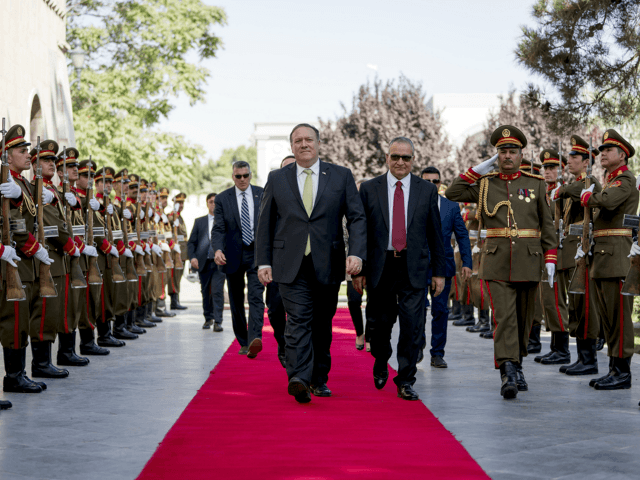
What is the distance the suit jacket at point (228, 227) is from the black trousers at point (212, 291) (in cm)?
364

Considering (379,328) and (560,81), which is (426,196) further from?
(560,81)

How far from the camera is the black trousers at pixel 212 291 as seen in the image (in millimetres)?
12984

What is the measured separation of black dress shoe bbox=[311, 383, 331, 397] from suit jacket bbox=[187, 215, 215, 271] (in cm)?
718

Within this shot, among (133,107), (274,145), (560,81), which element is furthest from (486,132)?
(274,145)

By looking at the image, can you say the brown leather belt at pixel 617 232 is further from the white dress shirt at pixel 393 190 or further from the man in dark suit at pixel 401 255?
the white dress shirt at pixel 393 190

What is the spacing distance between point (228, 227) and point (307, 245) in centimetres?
313

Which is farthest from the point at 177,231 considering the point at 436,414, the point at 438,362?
the point at 436,414

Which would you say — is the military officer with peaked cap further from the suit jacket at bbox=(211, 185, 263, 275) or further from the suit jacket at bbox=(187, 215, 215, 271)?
the suit jacket at bbox=(187, 215, 215, 271)

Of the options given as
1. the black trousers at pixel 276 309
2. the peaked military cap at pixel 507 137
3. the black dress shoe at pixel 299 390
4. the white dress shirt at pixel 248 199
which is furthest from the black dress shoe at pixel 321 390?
the white dress shirt at pixel 248 199

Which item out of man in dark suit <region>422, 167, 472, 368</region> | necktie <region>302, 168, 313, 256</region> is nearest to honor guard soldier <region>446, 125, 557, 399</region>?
necktie <region>302, 168, 313, 256</region>

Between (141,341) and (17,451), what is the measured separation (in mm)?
6322

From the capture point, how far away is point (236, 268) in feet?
30.4

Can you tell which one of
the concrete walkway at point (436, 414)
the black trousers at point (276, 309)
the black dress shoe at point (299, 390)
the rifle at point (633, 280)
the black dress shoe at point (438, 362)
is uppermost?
the rifle at point (633, 280)

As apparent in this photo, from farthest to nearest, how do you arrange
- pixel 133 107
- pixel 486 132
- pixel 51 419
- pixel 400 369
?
pixel 486 132, pixel 133 107, pixel 400 369, pixel 51 419
